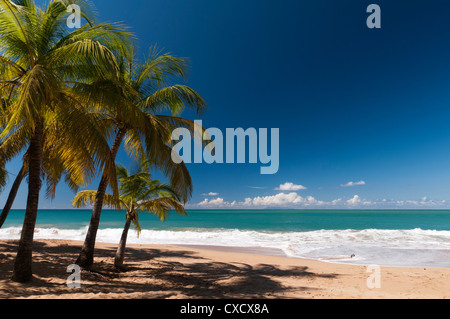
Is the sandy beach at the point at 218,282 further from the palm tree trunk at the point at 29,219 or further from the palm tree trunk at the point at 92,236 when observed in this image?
the palm tree trunk at the point at 92,236

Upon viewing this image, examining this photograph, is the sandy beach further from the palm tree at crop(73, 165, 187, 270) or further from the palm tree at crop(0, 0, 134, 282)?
the palm tree at crop(73, 165, 187, 270)

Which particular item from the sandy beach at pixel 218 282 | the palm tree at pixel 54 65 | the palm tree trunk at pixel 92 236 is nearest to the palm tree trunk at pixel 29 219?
the palm tree at pixel 54 65

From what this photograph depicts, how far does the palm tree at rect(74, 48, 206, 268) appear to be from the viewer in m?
5.95

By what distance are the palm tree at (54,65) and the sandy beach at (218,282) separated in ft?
3.88

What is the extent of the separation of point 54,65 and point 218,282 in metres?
6.64

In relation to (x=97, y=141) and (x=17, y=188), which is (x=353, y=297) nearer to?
(x=97, y=141)

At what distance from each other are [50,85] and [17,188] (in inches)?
259

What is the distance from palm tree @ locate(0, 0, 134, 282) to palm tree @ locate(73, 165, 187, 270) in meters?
2.68

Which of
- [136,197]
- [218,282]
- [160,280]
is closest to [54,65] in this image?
[136,197]

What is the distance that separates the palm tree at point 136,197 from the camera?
7820 millimetres

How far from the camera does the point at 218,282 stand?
6699 mm

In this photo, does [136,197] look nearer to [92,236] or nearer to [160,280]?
[92,236]
